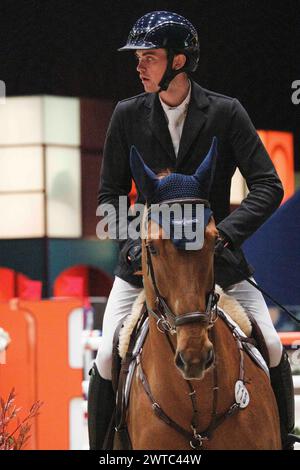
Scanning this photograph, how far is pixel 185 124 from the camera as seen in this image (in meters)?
3.59

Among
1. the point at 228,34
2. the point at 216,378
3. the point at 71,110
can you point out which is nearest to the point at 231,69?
the point at 228,34

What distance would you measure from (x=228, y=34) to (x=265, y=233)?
4132mm

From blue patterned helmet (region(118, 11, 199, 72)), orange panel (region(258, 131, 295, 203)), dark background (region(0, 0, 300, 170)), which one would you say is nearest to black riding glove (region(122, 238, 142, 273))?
blue patterned helmet (region(118, 11, 199, 72))

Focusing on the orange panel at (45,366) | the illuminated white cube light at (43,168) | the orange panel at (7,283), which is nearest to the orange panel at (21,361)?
the orange panel at (45,366)

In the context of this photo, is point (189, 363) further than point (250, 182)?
No

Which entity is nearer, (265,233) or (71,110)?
(265,233)

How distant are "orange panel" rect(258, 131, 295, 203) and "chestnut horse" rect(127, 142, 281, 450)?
15.2 meters

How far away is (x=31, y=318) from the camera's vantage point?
19.1 ft

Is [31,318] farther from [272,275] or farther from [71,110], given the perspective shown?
[71,110]

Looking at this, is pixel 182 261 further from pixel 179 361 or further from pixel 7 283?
pixel 7 283

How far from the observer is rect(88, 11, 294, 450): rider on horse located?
3.55 metres

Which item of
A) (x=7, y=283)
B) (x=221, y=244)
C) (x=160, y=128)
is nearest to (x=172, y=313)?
(x=221, y=244)

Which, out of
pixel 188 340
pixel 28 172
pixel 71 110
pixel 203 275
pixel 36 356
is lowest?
pixel 36 356

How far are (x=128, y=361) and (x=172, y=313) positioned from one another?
615 millimetres
